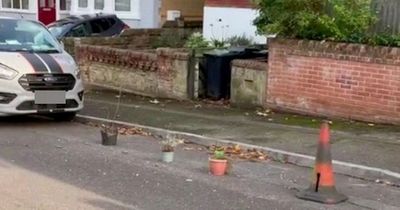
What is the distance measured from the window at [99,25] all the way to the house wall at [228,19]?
3.20 m

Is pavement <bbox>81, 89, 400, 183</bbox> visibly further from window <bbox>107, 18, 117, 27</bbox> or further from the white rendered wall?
window <bbox>107, 18, 117, 27</bbox>

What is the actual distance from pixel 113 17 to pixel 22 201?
47.7 ft

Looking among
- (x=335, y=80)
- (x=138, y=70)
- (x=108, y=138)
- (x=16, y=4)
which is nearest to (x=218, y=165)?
(x=108, y=138)

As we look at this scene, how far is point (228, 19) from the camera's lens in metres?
18.1

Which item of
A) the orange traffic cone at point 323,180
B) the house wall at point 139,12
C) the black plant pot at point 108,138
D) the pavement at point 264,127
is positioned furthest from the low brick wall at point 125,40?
the orange traffic cone at point 323,180

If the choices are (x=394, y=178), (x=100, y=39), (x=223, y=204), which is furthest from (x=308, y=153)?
(x=100, y=39)

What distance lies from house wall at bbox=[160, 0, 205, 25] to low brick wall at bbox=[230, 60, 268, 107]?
372 inches

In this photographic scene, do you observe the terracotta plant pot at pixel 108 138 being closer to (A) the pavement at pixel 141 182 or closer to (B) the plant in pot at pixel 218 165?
(A) the pavement at pixel 141 182

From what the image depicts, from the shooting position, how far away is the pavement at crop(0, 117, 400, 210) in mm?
6633

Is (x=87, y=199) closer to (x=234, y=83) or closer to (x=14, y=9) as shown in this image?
(x=234, y=83)

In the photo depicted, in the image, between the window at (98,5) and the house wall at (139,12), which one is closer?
the house wall at (139,12)

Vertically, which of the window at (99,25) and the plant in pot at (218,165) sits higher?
the window at (99,25)

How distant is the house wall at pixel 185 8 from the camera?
72.1 ft

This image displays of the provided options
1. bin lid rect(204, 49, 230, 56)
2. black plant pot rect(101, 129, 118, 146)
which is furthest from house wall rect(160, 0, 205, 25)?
black plant pot rect(101, 129, 118, 146)
